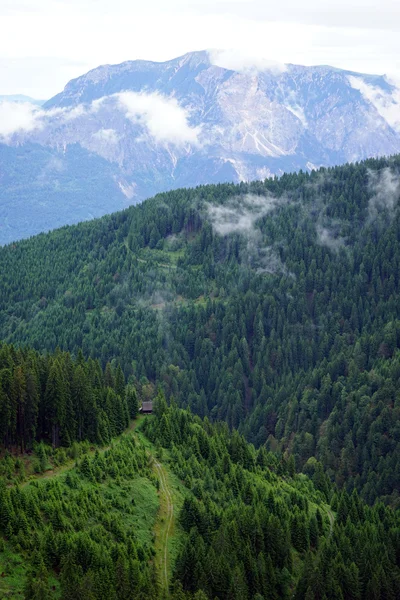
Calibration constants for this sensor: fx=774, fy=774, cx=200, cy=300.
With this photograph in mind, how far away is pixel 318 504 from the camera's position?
155m

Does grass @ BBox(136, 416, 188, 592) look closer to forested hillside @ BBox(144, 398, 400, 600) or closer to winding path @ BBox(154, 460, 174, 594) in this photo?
winding path @ BBox(154, 460, 174, 594)

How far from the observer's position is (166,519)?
403ft

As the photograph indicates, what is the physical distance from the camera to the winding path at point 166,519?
109 m

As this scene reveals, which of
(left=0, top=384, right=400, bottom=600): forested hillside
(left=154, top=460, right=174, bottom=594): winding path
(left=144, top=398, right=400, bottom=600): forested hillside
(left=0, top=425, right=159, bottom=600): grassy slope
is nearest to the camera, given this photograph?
(left=0, top=384, right=400, bottom=600): forested hillside

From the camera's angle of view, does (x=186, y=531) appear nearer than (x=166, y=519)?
Yes

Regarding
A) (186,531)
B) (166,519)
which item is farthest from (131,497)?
(186,531)

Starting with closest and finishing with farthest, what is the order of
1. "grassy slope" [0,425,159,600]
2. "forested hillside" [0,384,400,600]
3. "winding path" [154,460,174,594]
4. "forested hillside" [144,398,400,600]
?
"forested hillside" [0,384,400,600]
"winding path" [154,460,174,594]
"forested hillside" [144,398,400,600]
"grassy slope" [0,425,159,600]

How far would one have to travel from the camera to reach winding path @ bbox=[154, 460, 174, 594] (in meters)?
109

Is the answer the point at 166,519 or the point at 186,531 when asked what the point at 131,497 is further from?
the point at 186,531

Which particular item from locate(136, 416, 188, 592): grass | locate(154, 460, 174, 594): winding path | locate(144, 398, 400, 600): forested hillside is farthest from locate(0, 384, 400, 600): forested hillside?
locate(154, 460, 174, 594): winding path

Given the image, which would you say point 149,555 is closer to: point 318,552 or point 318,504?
point 318,552

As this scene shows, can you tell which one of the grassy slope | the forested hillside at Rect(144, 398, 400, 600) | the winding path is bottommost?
the forested hillside at Rect(144, 398, 400, 600)

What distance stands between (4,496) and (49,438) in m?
33.7

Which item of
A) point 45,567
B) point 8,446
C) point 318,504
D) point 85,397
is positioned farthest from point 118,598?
point 318,504
